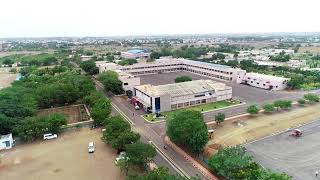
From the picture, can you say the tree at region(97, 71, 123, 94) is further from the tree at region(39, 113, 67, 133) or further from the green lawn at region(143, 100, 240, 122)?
the tree at region(39, 113, 67, 133)

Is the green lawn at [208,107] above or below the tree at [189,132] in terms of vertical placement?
below

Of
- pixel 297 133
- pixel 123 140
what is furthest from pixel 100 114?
pixel 297 133

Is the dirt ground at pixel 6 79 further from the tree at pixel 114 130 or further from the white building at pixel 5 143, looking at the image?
the tree at pixel 114 130

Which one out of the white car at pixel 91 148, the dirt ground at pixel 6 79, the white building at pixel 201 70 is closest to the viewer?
the white car at pixel 91 148

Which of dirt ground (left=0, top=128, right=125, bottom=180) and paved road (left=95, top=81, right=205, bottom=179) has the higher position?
paved road (left=95, top=81, right=205, bottom=179)

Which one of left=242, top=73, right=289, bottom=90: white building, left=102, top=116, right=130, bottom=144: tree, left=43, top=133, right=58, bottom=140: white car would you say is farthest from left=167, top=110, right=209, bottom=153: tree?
left=242, top=73, right=289, bottom=90: white building

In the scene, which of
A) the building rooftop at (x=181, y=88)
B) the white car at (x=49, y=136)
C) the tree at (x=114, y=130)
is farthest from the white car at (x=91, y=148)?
the building rooftop at (x=181, y=88)

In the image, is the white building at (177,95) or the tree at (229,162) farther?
the white building at (177,95)

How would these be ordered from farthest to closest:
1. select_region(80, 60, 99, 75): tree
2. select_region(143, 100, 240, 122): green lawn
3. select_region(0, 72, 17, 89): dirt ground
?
select_region(80, 60, 99, 75): tree
select_region(0, 72, 17, 89): dirt ground
select_region(143, 100, 240, 122): green lawn
